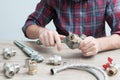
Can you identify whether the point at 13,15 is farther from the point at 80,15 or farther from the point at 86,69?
the point at 86,69

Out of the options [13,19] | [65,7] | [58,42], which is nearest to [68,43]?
[58,42]

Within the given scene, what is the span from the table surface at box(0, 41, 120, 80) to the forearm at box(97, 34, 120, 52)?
0.02 m

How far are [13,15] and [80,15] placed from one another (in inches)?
33.8

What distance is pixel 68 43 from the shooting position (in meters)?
0.89

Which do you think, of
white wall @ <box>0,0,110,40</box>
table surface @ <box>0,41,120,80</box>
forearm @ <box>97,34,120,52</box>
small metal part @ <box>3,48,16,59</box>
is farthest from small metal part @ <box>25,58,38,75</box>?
white wall @ <box>0,0,110,40</box>

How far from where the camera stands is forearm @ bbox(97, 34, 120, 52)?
93 cm

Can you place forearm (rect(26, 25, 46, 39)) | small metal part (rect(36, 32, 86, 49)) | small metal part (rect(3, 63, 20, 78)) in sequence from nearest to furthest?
small metal part (rect(3, 63, 20, 78)), small metal part (rect(36, 32, 86, 49)), forearm (rect(26, 25, 46, 39))

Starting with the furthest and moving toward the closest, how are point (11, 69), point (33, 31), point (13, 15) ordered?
point (13, 15) < point (33, 31) < point (11, 69)

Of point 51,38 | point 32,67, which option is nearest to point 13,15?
point 51,38

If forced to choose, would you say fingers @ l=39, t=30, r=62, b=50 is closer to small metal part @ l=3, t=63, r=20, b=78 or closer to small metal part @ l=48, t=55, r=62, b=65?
small metal part @ l=48, t=55, r=62, b=65

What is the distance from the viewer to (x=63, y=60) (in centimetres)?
85

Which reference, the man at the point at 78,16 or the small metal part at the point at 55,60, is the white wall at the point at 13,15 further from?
the small metal part at the point at 55,60

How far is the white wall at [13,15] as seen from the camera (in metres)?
1.87

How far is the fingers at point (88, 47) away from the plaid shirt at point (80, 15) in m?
0.19
